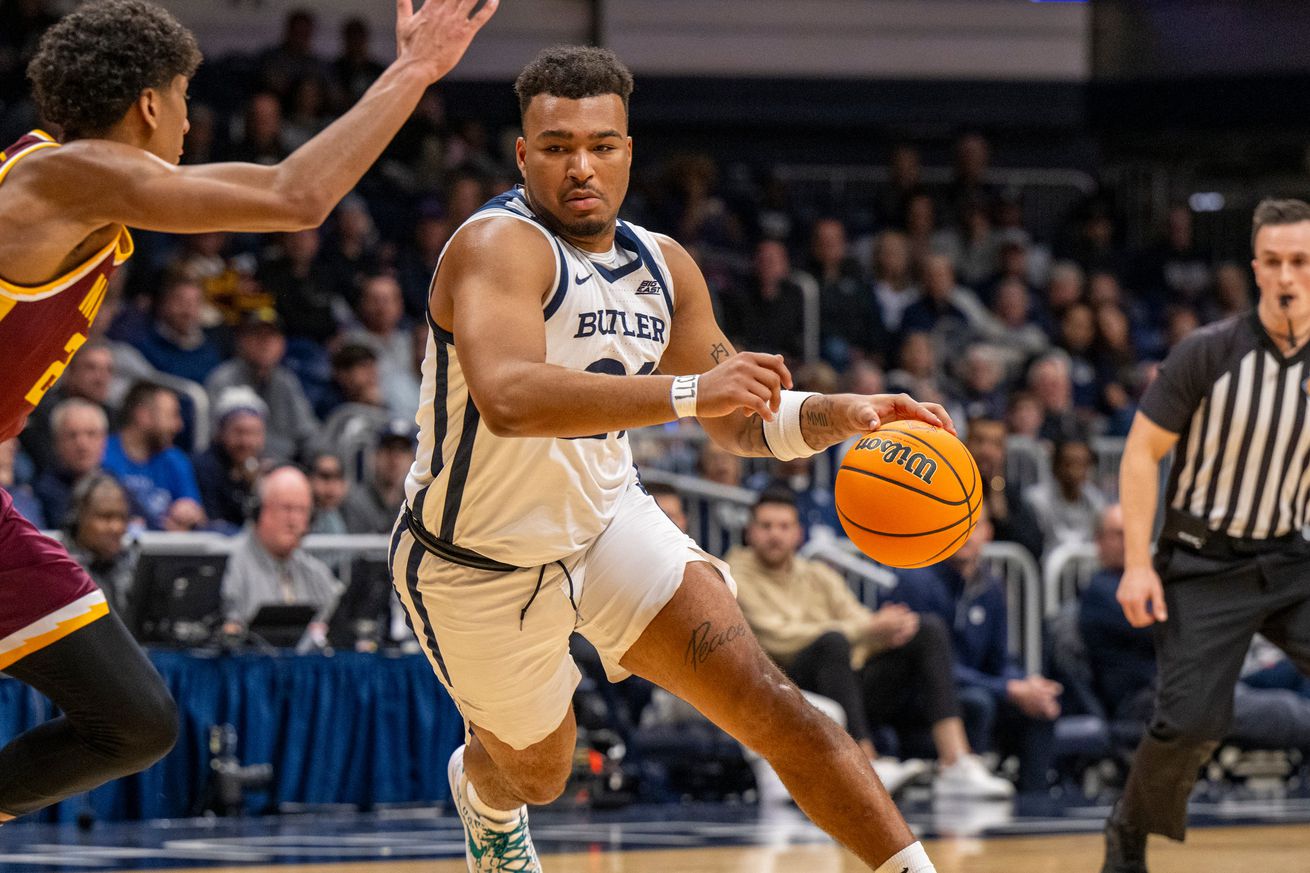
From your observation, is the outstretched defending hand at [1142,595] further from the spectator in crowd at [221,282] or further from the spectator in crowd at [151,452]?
the spectator in crowd at [221,282]

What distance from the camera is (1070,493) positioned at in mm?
12156

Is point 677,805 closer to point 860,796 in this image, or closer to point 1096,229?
point 860,796

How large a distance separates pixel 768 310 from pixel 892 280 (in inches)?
63.3

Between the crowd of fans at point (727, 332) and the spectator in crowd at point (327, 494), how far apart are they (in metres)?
0.02

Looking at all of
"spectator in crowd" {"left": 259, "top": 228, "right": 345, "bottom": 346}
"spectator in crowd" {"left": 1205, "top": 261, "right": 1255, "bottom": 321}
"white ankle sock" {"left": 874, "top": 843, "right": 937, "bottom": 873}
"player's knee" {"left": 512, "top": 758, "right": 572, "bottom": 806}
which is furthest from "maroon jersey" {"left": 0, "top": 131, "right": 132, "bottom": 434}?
"spectator in crowd" {"left": 1205, "top": 261, "right": 1255, "bottom": 321}

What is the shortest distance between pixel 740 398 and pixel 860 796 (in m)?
1.10

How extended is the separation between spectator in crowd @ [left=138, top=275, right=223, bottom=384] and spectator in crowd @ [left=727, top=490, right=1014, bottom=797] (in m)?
3.72

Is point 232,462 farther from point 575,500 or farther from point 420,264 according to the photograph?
point 575,500

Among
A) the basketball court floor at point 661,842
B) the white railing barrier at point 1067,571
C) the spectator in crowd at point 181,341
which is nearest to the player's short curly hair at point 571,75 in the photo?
the basketball court floor at point 661,842

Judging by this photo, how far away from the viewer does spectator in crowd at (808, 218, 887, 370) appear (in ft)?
46.8

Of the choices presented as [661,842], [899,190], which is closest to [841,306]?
[899,190]

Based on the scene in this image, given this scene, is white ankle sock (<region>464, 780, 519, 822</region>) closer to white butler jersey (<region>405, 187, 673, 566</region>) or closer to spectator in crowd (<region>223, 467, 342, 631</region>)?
white butler jersey (<region>405, 187, 673, 566</region>)

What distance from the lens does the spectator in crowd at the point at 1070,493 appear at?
11992mm

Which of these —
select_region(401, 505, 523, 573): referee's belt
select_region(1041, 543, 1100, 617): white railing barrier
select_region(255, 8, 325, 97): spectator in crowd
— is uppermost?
select_region(255, 8, 325, 97): spectator in crowd
